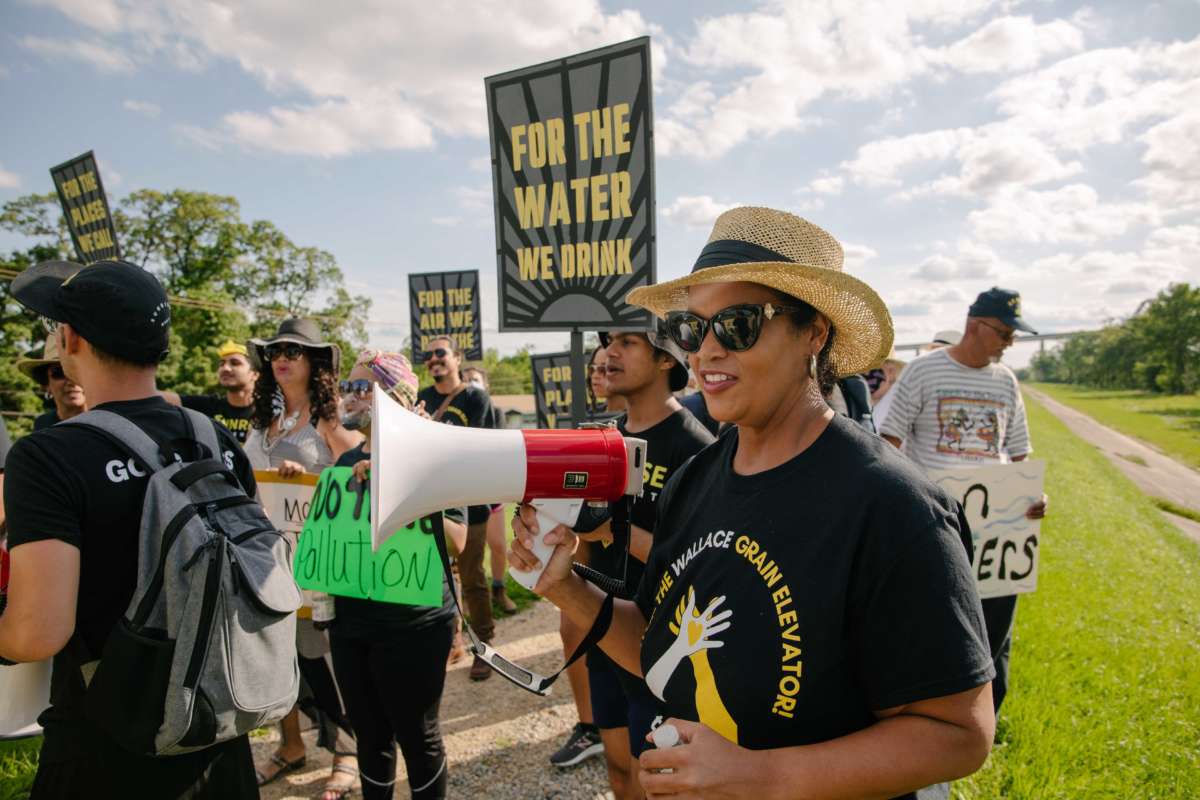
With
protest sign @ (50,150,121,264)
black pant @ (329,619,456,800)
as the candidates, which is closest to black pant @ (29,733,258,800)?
black pant @ (329,619,456,800)

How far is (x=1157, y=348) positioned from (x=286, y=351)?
70.4 meters

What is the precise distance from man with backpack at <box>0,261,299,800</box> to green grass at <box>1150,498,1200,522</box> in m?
17.7

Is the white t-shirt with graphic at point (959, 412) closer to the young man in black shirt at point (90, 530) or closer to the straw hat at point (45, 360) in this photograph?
the young man in black shirt at point (90, 530)

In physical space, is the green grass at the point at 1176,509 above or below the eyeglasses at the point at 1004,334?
below

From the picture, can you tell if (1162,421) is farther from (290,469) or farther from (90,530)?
(90,530)

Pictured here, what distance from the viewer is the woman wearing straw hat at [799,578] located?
3.26 ft

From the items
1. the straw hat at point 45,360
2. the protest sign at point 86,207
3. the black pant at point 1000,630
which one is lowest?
the black pant at point 1000,630

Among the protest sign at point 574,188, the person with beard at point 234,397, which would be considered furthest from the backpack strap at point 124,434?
the person with beard at point 234,397

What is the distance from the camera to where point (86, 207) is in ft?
17.4

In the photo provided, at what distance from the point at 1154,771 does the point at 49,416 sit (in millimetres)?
→ 6164

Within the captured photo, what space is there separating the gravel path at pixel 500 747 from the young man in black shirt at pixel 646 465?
0.75 metres

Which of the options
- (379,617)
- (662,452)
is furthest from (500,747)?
(662,452)

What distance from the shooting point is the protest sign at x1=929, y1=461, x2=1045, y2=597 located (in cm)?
322

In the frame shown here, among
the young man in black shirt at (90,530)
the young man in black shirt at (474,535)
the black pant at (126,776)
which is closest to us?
the young man in black shirt at (90,530)
